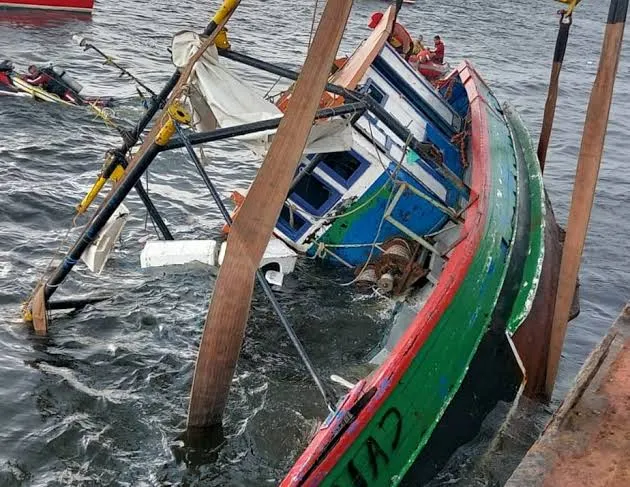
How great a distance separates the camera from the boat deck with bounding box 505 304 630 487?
462cm

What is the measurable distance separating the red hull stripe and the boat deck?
4.63 ft

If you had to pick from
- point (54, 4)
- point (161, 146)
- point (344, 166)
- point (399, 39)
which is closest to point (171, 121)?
point (161, 146)

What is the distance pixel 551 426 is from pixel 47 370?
6.40 metres

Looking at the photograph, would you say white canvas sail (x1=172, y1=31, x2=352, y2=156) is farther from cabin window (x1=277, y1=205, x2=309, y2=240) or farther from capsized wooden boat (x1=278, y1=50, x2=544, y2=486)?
cabin window (x1=277, y1=205, x2=309, y2=240)

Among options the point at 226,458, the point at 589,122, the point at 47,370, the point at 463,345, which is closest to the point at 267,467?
the point at 226,458

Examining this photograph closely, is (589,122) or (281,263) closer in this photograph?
(589,122)

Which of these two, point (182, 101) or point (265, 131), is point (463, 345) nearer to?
point (265, 131)

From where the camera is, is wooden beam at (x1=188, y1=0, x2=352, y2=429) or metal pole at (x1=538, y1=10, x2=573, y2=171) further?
metal pole at (x1=538, y1=10, x2=573, y2=171)

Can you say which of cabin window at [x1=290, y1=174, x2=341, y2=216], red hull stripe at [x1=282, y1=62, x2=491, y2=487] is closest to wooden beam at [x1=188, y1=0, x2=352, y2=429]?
red hull stripe at [x1=282, y1=62, x2=491, y2=487]

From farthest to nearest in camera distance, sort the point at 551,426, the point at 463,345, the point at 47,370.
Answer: the point at 47,370 < the point at 463,345 < the point at 551,426

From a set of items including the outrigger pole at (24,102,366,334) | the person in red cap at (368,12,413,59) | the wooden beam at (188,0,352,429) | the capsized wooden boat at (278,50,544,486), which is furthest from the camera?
the person in red cap at (368,12,413,59)

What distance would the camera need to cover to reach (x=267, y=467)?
8078mm

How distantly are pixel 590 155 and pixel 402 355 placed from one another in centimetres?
271

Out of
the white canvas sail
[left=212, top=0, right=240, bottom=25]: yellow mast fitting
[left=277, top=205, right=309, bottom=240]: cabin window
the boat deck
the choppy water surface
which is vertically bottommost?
the choppy water surface
